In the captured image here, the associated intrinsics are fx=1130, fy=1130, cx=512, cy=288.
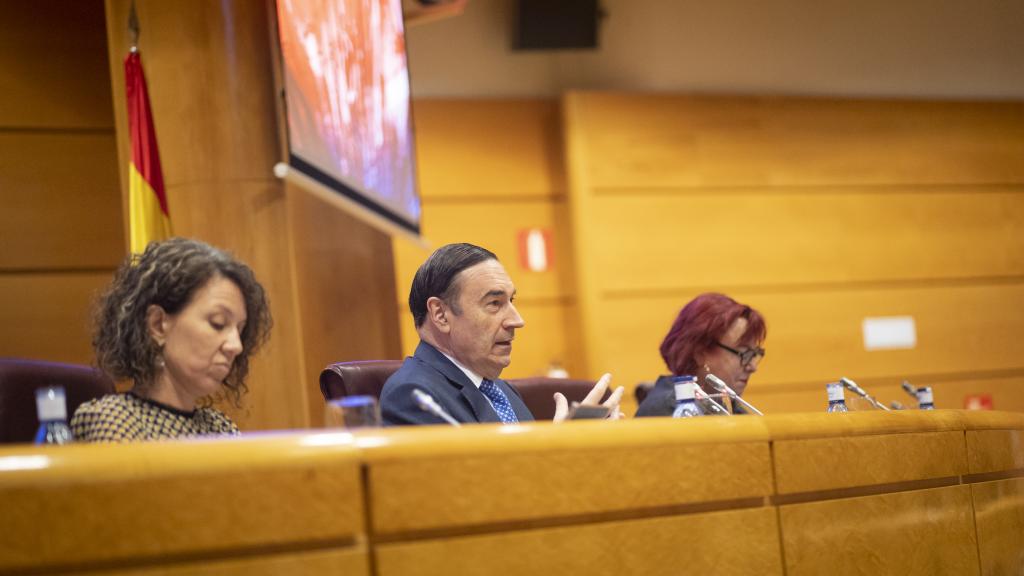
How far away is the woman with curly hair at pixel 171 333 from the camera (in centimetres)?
199

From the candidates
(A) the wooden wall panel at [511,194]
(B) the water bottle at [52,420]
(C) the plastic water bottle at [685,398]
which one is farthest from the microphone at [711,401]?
(A) the wooden wall panel at [511,194]

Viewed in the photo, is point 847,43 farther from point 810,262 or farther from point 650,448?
point 650,448

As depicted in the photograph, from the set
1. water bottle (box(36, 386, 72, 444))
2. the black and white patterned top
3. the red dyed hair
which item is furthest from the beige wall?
water bottle (box(36, 386, 72, 444))

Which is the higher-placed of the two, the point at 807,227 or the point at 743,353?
the point at 807,227

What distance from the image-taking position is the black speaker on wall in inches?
219

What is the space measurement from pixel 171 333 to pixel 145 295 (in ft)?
0.27

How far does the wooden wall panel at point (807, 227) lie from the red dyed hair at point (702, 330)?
7.41 ft

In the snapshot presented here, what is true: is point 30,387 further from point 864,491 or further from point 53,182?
point 53,182

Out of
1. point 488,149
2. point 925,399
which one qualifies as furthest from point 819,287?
point 925,399

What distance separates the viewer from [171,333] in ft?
6.57

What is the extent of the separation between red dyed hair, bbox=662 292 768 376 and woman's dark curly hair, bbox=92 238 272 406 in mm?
1512

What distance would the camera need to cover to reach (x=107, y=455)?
128 centimetres

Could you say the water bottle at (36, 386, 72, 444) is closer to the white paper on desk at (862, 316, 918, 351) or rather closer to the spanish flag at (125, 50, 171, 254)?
the spanish flag at (125, 50, 171, 254)

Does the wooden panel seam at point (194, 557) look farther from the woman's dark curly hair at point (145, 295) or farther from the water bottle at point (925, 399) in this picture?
the water bottle at point (925, 399)
